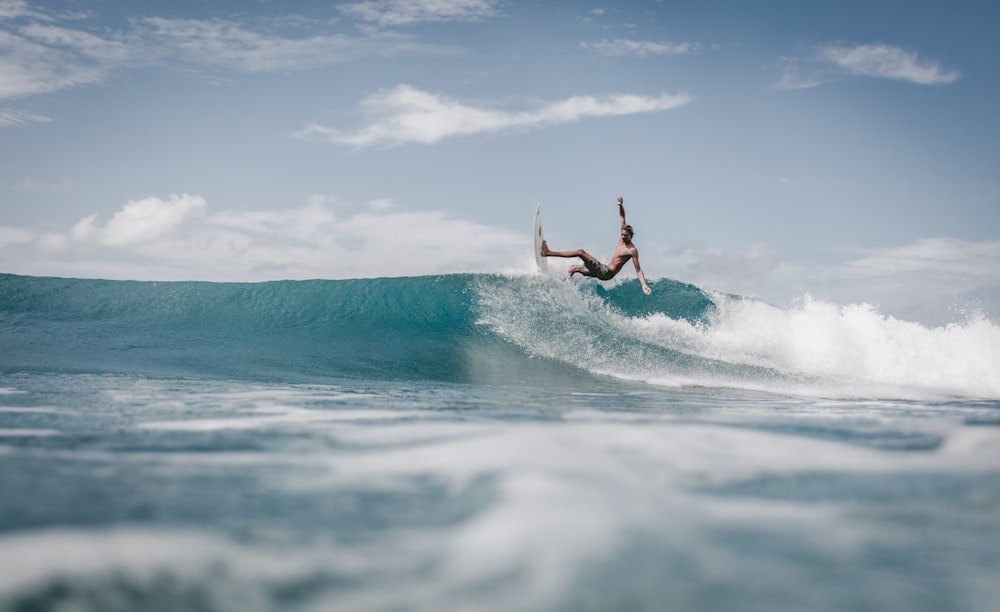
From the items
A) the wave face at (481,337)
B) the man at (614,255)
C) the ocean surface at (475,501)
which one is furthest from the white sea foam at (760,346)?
the ocean surface at (475,501)

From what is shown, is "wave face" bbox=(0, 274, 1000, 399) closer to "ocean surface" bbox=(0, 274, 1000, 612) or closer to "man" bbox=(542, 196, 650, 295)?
"man" bbox=(542, 196, 650, 295)

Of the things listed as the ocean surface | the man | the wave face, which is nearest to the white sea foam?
the wave face

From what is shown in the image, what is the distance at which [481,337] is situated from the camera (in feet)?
36.6

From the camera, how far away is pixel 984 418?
15.0ft

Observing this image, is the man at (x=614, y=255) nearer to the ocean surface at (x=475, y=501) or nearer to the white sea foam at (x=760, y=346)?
the white sea foam at (x=760, y=346)

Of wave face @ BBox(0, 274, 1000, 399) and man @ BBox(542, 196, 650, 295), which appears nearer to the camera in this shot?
wave face @ BBox(0, 274, 1000, 399)

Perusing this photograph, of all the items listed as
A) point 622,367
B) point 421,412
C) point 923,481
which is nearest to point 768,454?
point 923,481

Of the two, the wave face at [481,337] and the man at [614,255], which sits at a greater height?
the man at [614,255]

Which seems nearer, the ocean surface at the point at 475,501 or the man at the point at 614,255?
the ocean surface at the point at 475,501

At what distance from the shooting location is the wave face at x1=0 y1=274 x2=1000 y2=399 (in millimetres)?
8883

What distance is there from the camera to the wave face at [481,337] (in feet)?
29.1

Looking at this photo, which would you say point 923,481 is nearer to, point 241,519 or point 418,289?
point 241,519

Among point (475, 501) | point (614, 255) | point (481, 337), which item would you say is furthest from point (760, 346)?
point (475, 501)

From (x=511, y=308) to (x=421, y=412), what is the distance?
881 centimetres
